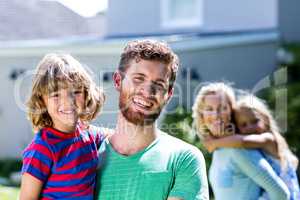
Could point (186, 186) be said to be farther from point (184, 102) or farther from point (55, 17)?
point (184, 102)

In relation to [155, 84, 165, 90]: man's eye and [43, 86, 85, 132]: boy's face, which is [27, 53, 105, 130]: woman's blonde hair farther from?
[155, 84, 165, 90]: man's eye

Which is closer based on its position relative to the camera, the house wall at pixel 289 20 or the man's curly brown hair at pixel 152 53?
the man's curly brown hair at pixel 152 53

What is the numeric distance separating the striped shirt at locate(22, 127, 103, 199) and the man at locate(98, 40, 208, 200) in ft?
0.17

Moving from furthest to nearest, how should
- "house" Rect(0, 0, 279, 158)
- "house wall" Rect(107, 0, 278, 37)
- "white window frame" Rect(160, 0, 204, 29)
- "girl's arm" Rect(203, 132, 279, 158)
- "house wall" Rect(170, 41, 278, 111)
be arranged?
1. "white window frame" Rect(160, 0, 204, 29)
2. "house wall" Rect(107, 0, 278, 37)
3. "house wall" Rect(170, 41, 278, 111)
4. "house" Rect(0, 0, 279, 158)
5. "girl's arm" Rect(203, 132, 279, 158)

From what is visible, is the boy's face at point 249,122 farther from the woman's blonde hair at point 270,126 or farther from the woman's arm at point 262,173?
the woman's arm at point 262,173

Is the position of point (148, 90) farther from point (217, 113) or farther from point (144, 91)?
point (217, 113)

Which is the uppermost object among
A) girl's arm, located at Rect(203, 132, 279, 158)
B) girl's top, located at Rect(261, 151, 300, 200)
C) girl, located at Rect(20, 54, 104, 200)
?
girl, located at Rect(20, 54, 104, 200)

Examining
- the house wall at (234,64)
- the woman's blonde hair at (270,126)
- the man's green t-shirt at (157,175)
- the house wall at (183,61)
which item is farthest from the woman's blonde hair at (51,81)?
the house wall at (234,64)

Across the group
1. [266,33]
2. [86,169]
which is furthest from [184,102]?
[86,169]

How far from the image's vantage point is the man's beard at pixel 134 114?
82.7 inches

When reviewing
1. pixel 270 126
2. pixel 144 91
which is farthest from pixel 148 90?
pixel 270 126

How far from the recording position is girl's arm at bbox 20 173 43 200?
82.1 inches

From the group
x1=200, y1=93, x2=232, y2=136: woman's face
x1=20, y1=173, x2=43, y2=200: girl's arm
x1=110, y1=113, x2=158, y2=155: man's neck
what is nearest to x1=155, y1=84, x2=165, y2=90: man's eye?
x1=110, y1=113, x2=158, y2=155: man's neck

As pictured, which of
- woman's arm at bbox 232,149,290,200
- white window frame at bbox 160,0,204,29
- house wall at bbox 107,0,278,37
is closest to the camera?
woman's arm at bbox 232,149,290,200
